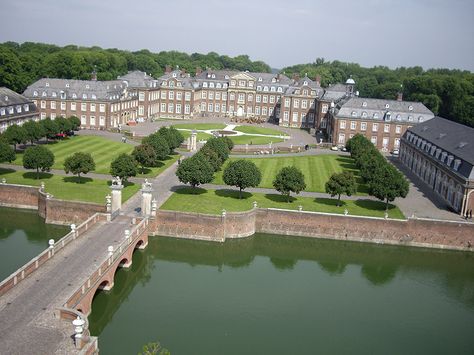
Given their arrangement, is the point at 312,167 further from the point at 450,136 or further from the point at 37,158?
the point at 37,158

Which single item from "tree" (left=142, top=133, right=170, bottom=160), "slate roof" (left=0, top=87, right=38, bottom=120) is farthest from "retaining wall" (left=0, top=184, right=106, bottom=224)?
"slate roof" (left=0, top=87, right=38, bottom=120)

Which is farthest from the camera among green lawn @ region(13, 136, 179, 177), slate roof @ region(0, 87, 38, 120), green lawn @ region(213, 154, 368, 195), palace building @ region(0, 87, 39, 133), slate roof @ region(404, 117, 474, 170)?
slate roof @ region(0, 87, 38, 120)

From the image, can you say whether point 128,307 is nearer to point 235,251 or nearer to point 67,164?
point 235,251

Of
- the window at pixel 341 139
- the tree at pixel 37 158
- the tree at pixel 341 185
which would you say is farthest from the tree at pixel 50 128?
the window at pixel 341 139

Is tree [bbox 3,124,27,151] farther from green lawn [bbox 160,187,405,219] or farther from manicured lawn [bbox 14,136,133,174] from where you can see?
green lawn [bbox 160,187,405,219]

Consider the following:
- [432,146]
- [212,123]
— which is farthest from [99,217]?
[212,123]

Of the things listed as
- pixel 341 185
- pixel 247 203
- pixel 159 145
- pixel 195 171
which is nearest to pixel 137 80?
pixel 159 145

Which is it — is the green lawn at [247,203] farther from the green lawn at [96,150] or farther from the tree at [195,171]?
the green lawn at [96,150]
